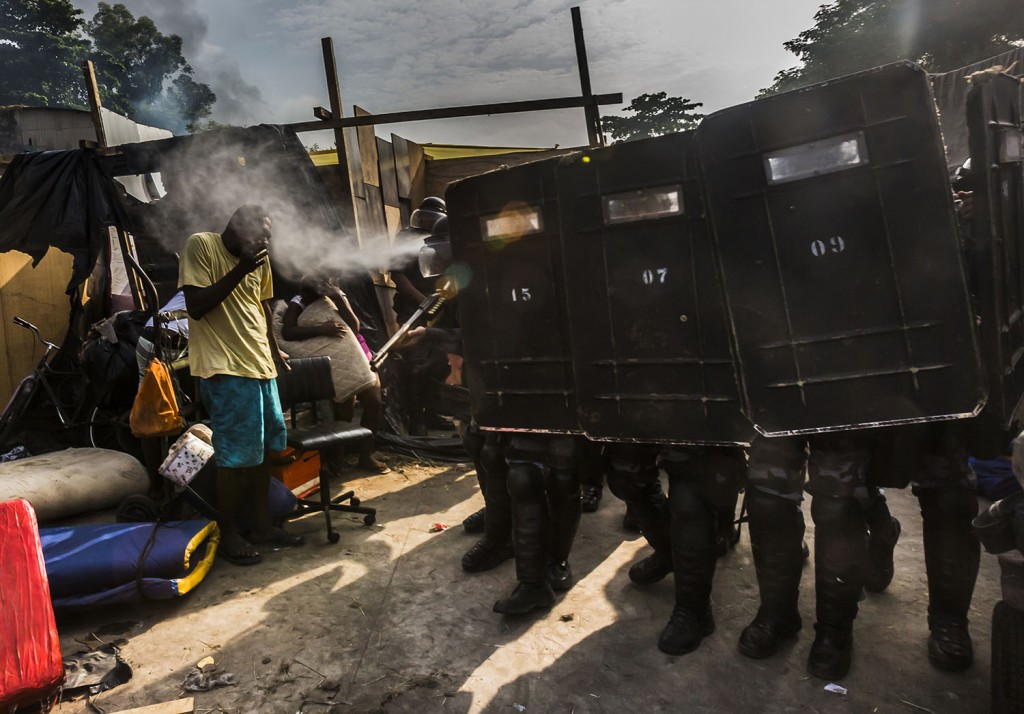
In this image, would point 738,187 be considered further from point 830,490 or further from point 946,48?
point 946,48

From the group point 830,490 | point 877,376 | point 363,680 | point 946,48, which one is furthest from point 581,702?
point 946,48

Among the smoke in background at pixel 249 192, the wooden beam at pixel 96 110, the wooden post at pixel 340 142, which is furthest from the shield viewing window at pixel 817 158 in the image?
the wooden beam at pixel 96 110

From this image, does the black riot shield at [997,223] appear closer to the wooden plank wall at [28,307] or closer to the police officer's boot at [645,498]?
the police officer's boot at [645,498]

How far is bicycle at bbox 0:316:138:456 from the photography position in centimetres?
575

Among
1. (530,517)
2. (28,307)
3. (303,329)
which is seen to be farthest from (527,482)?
(28,307)

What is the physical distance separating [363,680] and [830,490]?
2102 millimetres

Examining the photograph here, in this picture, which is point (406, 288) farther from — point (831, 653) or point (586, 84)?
point (831, 653)

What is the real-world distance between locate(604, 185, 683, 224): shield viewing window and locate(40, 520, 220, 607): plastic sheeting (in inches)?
119

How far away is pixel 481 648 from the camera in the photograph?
2914 mm

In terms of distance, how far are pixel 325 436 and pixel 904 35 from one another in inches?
927

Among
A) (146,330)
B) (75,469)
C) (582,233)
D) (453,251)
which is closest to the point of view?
(582,233)

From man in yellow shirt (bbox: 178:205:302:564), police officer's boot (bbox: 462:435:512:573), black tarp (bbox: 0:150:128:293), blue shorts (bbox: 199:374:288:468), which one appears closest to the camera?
police officer's boot (bbox: 462:435:512:573)

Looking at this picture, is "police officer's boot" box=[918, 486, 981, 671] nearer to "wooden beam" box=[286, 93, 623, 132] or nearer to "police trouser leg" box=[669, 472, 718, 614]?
"police trouser leg" box=[669, 472, 718, 614]

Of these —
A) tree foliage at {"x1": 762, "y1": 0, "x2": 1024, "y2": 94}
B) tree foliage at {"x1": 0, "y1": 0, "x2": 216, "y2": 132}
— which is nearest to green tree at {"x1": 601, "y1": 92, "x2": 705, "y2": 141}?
tree foliage at {"x1": 762, "y1": 0, "x2": 1024, "y2": 94}
